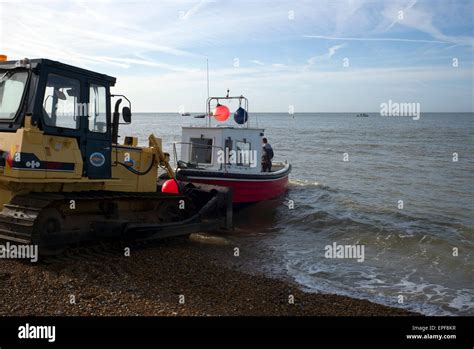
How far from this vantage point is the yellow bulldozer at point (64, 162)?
6.98 m

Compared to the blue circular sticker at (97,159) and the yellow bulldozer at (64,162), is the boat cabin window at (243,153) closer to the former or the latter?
the yellow bulldozer at (64,162)

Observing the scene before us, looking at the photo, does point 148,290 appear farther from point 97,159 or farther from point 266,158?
point 266,158

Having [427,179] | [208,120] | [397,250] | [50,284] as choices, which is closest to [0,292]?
[50,284]


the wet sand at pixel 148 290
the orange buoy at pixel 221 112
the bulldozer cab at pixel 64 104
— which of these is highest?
the orange buoy at pixel 221 112

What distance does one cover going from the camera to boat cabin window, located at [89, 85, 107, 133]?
8000 mm

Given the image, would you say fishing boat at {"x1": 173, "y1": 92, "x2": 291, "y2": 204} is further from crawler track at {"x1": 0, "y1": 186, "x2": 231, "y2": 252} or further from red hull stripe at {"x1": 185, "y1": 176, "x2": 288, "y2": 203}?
crawler track at {"x1": 0, "y1": 186, "x2": 231, "y2": 252}

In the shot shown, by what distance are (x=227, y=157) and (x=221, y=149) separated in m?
0.32

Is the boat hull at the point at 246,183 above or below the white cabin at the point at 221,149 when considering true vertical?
below

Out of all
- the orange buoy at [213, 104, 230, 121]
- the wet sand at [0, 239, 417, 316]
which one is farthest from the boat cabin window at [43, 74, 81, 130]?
the orange buoy at [213, 104, 230, 121]

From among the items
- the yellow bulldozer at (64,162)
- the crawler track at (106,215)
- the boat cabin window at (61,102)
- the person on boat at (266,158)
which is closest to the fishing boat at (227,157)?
the person on boat at (266,158)

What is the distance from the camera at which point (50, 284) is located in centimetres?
656

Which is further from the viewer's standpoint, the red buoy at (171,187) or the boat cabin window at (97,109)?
the red buoy at (171,187)

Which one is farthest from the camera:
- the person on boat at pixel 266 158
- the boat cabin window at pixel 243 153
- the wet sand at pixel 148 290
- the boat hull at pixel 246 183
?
the person on boat at pixel 266 158

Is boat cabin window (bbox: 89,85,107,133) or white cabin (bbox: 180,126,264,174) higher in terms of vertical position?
boat cabin window (bbox: 89,85,107,133)
